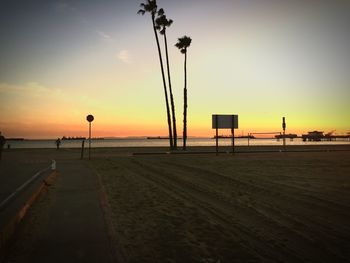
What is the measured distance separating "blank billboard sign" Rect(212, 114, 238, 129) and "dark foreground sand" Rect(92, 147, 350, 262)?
17736mm

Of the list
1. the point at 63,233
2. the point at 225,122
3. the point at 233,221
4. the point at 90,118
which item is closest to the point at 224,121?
the point at 225,122

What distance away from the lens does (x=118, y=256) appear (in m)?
4.34

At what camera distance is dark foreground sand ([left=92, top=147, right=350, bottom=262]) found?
15.0ft

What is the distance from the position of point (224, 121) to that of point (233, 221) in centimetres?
2325

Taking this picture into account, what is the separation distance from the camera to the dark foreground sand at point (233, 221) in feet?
15.0

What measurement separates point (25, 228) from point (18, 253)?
1252 mm

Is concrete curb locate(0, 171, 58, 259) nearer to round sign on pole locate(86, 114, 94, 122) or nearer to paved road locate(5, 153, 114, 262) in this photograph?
paved road locate(5, 153, 114, 262)

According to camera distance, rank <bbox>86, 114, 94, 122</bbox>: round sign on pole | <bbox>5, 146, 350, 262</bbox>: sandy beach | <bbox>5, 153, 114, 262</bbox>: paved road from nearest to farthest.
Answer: <bbox>5, 153, 114, 262</bbox>: paved road → <bbox>5, 146, 350, 262</bbox>: sandy beach → <bbox>86, 114, 94, 122</bbox>: round sign on pole

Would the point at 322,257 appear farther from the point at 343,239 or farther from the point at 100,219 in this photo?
the point at 100,219

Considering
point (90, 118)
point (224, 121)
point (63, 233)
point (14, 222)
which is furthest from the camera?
point (224, 121)

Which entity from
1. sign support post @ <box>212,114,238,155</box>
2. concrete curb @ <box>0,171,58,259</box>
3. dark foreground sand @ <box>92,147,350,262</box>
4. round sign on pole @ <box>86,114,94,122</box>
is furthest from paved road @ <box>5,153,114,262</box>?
sign support post @ <box>212,114,238,155</box>

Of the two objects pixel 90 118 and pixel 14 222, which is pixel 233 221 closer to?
pixel 14 222

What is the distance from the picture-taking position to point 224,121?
29047 mm

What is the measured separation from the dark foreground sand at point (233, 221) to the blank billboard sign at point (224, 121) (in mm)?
17736
